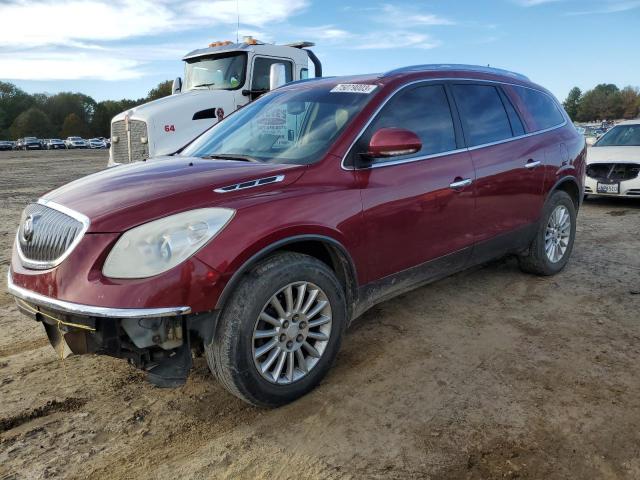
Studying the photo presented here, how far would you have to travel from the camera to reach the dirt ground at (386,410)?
8.36 feet

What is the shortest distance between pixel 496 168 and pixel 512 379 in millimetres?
1804

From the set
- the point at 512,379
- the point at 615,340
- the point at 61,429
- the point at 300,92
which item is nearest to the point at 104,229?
the point at 61,429

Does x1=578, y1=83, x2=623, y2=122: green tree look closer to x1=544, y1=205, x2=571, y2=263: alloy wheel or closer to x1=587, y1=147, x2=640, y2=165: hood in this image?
x1=587, y1=147, x2=640, y2=165: hood

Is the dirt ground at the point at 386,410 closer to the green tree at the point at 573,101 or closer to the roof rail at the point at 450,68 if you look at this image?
the roof rail at the point at 450,68

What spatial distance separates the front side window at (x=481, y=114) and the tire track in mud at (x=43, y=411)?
129 inches

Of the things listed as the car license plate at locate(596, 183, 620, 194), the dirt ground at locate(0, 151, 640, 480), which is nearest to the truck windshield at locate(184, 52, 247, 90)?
the dirt ground at locate(0, 151, 640, 480)

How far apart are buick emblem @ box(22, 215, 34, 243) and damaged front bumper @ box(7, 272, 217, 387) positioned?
1.02ft

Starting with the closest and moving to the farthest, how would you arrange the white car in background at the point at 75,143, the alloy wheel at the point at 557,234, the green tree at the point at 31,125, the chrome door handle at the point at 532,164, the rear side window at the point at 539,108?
1. the chrome door handle at the point at 532,164
2. the rear side window at the point at 539,108
3. the alloy wheel at the point at 557,234
4. the white car in background at the point at 75,143
5. the green tree at the point at 31,125

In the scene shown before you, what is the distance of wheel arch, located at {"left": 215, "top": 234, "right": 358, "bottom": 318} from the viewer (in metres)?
2.74

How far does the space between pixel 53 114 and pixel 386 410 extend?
120601 millimetres

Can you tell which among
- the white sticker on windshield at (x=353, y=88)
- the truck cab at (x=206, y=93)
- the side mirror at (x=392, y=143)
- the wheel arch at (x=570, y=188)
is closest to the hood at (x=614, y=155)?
the wheel arch at (x=570, y=188)

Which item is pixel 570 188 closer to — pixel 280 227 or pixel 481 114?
pixel 481 114

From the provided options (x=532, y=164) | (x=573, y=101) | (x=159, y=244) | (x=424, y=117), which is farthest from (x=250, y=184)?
(x=573, y=101)

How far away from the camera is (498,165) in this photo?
14.4 feet
